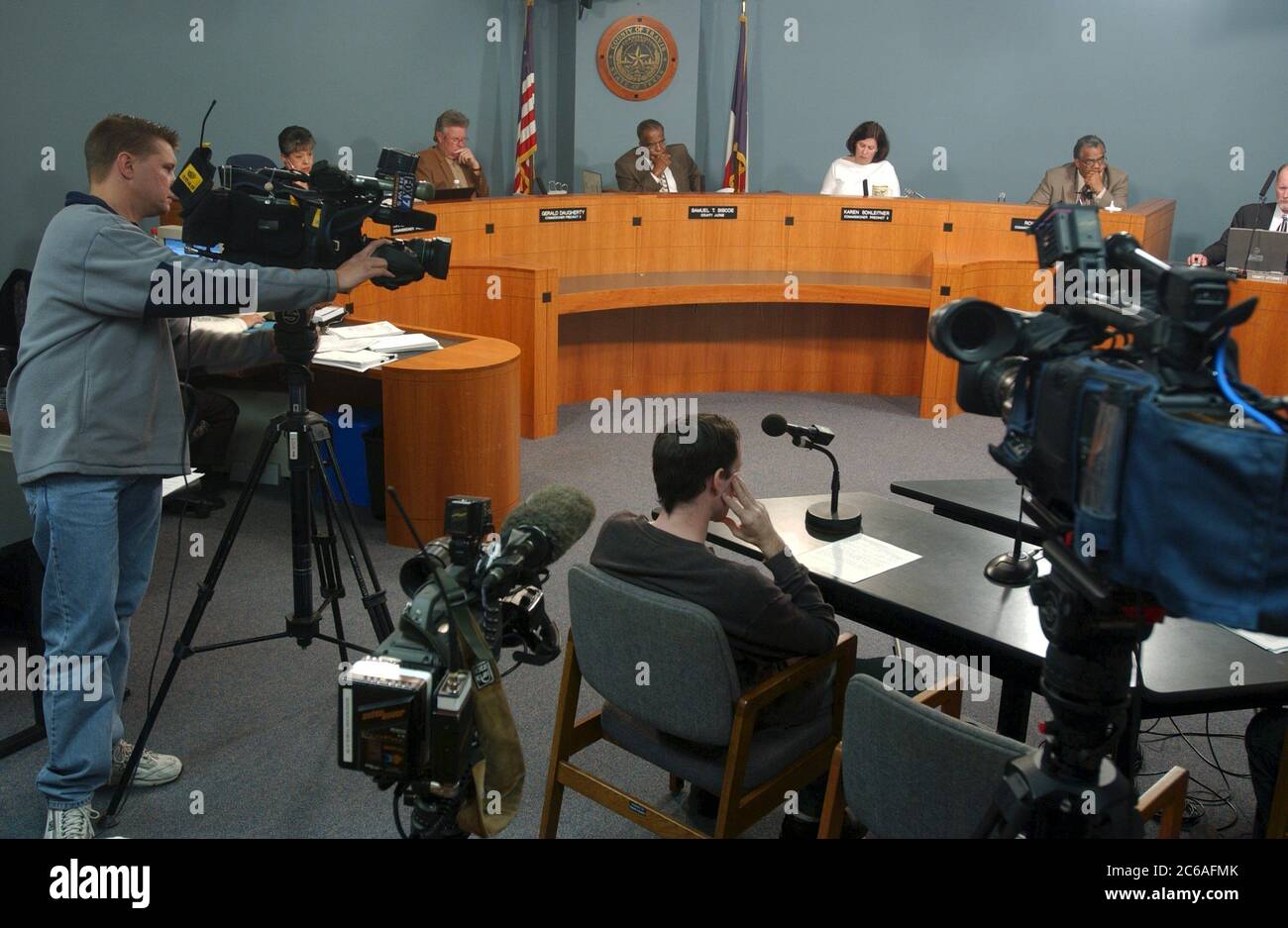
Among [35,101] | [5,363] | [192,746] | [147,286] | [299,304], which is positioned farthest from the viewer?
[35,101]

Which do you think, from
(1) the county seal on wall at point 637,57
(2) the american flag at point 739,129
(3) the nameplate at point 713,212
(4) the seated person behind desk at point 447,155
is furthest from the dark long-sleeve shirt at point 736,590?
(1) the county seal on wall at point 637,57

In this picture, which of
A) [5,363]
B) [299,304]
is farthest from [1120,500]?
[5,363]

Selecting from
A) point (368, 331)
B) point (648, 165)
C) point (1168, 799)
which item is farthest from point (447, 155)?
point (1168, 799)

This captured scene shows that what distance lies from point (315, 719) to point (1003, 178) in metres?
7.14

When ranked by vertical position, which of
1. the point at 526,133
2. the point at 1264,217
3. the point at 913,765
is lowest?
the point at 913,765

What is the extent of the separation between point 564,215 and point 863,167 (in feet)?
6.89

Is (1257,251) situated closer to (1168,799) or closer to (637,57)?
(637,57)

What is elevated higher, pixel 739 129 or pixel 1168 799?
pixel 739 129

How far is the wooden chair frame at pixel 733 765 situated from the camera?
231 cm

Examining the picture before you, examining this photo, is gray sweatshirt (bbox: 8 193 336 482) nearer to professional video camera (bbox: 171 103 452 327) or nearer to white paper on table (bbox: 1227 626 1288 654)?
professional video camera (bbox: 171 103 452 327)

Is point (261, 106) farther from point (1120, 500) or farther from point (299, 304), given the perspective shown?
point (1120, 500)

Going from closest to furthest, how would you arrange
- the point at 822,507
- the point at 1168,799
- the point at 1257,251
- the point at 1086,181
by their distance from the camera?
the point at 1168,799 → the point at 822,507 → the point at 1257,251 → the point at 1086,181

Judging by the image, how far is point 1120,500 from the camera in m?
1.33

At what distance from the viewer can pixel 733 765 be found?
2.30 m
